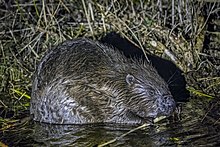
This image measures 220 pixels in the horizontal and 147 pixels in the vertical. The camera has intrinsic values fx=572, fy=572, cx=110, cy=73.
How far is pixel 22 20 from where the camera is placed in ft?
21.5

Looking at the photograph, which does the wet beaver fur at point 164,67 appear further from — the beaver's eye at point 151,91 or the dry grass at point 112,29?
the beaver's eye at point 151,91

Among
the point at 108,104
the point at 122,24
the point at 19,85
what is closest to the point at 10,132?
the point at 108,104

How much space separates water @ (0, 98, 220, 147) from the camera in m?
4.00

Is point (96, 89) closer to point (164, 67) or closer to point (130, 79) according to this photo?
point (130, 79)

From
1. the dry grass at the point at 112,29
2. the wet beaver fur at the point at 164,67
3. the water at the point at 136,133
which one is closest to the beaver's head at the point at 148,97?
the water at the point at 136,133

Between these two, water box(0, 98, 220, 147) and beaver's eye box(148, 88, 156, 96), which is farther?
beaver's eye box(148, 88, 156, 96)

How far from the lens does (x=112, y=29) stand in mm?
5973

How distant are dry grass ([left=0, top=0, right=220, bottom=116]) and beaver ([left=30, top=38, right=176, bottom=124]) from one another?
2.44 ft

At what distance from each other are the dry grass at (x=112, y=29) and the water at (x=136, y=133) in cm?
64

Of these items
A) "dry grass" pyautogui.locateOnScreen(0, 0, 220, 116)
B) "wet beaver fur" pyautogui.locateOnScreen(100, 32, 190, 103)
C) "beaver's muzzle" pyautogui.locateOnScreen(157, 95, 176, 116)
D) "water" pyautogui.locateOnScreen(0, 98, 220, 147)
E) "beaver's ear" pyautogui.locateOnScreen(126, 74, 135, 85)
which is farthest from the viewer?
"dry grass" pyautogui.locateOnScreen(0, 0, 220, 116)

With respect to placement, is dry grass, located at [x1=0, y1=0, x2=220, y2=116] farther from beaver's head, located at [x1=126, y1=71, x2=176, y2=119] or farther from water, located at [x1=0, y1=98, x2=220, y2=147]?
beaver's head, located at [x1=126, y1=71, x2=176, y2=119]

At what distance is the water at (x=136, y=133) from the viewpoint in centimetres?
400

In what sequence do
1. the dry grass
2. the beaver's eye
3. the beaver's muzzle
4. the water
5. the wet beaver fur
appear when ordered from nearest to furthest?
the water < the beaver's muzzle < the beaver's eye < the wet beaver fur < the dry grass

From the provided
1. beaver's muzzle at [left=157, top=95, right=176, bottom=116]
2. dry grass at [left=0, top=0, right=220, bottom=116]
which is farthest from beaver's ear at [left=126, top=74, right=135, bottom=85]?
dry grass at [left=0, top=0, right=220, bottom=116]
